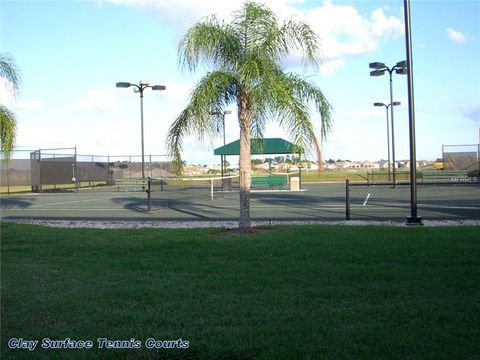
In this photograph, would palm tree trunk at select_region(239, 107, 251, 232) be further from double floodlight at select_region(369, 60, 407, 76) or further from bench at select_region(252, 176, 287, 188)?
bench at select_region(252, 176, 287, 188)

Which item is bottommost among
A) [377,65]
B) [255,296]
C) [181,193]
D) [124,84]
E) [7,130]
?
Answer: [255,296]

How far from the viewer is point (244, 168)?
40.8 ft

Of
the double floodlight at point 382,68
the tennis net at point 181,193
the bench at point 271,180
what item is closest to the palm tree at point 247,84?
the tennis net at point 181,193

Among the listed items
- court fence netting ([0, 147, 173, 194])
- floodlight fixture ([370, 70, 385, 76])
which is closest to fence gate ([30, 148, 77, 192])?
court fence netting ([0, 147, 173, 194])

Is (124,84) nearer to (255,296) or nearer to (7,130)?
(7,130)

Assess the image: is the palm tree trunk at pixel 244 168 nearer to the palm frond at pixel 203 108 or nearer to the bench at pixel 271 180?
the palm frond at pixel 203 108

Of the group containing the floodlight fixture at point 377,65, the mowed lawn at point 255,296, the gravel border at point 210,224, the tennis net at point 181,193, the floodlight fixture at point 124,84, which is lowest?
the mowed lawn at point 255,296

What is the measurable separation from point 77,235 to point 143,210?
8.77m

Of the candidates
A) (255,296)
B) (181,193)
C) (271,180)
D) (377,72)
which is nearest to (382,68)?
(377,72)

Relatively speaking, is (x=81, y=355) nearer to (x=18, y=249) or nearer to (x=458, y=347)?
(x=458, y=347)

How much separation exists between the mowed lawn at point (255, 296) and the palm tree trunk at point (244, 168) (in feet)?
5.04

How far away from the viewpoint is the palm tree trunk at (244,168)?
12.2m

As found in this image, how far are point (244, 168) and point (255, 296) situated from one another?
633cm

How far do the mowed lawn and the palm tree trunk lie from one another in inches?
60.4
